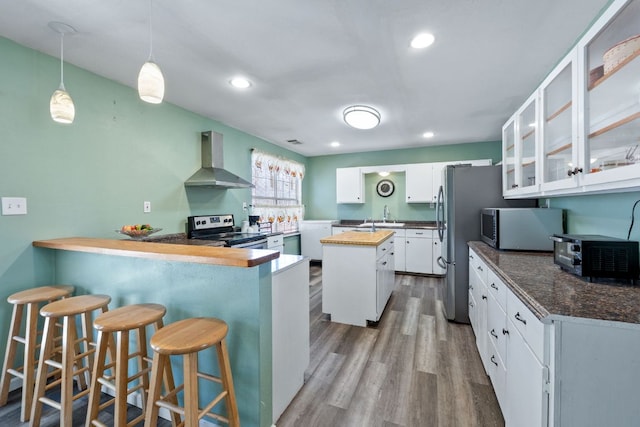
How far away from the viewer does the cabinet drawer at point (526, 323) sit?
100 cm

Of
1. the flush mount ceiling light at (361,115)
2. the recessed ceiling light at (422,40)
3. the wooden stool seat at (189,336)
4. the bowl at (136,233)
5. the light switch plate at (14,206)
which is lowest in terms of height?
the wooden stool seat at (189,336)

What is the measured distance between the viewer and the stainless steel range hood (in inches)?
124

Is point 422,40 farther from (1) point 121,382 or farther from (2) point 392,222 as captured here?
(2) point 392,222

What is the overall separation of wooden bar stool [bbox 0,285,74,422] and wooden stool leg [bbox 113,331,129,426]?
0.83 meters

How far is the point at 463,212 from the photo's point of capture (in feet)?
9.20

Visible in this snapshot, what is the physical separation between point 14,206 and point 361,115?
296 cm

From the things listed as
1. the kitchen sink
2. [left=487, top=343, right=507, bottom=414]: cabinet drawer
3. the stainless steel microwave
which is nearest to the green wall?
the kitchen sink

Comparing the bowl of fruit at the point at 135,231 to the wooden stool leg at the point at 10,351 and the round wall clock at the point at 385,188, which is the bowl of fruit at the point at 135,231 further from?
the round wall clock at the point at 385,188

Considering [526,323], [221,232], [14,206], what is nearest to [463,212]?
[526,323]

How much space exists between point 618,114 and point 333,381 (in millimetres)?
2140

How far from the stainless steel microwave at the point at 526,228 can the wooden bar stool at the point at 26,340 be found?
3.18 metres

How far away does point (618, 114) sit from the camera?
1126 millimetres

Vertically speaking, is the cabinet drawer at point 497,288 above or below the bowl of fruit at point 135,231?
below

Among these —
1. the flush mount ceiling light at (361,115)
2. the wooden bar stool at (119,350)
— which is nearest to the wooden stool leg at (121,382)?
the wooden bar stool at (119,350)
